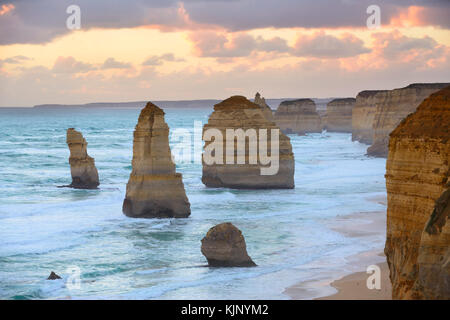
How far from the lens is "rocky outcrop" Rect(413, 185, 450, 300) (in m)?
10.6

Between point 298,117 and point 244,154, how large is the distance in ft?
244

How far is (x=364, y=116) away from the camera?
8712cm

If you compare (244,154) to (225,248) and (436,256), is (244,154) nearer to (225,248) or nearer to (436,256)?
(225,248)

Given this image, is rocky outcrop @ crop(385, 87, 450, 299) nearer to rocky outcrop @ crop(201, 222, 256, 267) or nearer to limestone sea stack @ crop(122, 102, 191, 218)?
rocky outcrop @ crop(201, 222, 256, 267)

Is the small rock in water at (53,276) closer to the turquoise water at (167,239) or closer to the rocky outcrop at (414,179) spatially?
the turquoise water at (167,239)

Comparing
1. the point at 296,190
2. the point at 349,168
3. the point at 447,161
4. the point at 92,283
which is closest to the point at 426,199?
the point at 447,161

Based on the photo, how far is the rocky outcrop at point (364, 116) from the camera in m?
83.6

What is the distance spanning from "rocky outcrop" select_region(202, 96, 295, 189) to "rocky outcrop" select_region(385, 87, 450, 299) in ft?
83.4

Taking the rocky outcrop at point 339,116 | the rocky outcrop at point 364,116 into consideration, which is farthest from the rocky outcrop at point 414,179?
the rocky outcrop at point 339,116

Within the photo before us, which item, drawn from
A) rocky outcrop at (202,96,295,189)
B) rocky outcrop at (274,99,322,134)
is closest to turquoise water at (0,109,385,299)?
rocky outcrop at (202,96,295,189)

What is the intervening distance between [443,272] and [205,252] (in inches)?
397

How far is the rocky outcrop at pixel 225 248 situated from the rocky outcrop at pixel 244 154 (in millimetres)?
19446

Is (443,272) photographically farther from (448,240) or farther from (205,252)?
(205,252)

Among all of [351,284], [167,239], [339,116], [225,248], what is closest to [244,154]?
[167,239]
